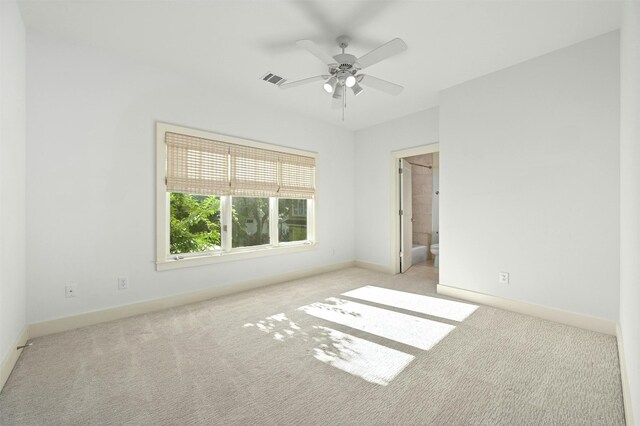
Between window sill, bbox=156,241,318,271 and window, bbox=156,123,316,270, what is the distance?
0.04 feet

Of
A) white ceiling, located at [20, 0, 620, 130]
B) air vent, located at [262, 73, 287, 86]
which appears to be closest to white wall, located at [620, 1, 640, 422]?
white ceiling, located at [20, 0, 620, 130]

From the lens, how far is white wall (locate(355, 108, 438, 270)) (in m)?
4.71

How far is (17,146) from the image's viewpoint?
2199mm

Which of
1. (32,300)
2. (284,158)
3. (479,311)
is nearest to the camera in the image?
(32,300)

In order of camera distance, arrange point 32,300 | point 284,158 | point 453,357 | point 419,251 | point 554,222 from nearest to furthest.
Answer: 1. point 453,357
2. point 32,300
3. point 554,222
4. point 284,158
5. point 419,251

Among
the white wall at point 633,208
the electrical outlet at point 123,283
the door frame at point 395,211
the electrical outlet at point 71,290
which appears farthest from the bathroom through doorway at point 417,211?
the electrical outlet at point 71,290

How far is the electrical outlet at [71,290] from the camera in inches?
104

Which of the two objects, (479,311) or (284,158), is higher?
(284,158)

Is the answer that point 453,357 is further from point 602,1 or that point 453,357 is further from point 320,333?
point 602,1

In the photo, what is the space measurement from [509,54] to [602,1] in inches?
30.4

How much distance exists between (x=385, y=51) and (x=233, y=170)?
2.44 meters

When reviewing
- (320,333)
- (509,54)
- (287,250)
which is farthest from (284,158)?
(509,54)

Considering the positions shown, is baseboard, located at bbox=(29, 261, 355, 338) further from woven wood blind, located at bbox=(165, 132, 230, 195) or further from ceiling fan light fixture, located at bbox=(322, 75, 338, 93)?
ceiling fan light fixture, located at bbox=(322, 75, 338, 93)

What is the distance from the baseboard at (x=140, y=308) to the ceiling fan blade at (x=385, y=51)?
315cm
